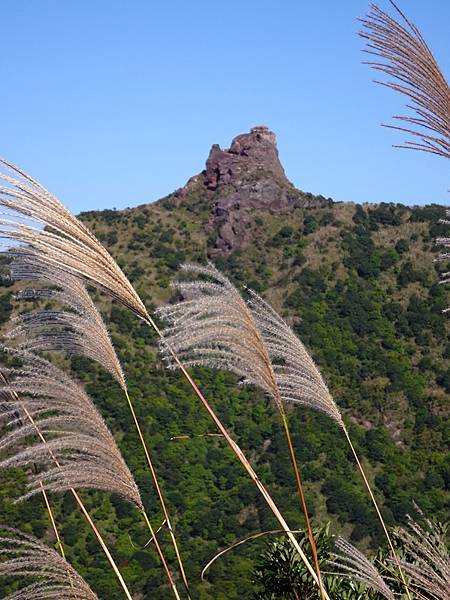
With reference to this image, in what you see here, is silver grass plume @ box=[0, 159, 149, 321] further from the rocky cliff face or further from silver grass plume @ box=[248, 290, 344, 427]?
the rocky cliff face

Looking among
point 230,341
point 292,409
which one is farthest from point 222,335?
point 292,409

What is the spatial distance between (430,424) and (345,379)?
484cm

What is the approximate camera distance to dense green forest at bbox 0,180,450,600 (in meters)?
27.1

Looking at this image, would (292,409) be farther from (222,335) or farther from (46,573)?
(222,335)

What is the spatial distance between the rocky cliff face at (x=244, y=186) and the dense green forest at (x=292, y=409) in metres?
0.78

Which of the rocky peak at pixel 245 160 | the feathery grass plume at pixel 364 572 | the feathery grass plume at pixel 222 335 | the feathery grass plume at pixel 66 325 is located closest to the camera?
the feathery grass plume at pixel 364 572

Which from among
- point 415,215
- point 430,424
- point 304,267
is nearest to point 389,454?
point 430,424

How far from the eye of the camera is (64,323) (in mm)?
3727

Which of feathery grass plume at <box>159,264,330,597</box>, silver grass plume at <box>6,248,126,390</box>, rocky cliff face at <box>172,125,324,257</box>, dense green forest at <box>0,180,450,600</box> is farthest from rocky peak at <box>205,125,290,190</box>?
feathery grass plume at <box>159,264,330,597</box>

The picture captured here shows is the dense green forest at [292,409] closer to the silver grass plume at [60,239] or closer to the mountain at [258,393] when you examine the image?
the mountain at [258,393]

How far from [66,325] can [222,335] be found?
3.19 feet

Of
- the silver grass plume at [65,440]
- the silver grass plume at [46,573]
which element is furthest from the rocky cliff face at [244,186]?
the silver grass plume at [46,573]

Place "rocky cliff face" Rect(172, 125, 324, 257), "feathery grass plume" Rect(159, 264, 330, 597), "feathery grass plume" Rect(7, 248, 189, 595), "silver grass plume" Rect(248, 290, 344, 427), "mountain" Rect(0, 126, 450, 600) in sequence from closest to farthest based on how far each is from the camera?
"feathery grass plume" Rect(159, 264, 330, 597)
"silver grass plume" Rect(248, 290, 344, 427)
"feathery grass plume" Rect(7, 248, 189, 595)
"mountain" Rect(0, 126, 450, 600)
"rocky cliff face" Rect(172, 125, 324, 257)

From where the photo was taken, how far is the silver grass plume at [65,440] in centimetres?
332
